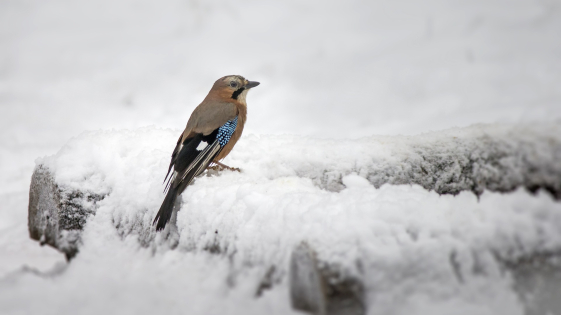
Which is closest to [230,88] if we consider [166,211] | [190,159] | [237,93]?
[237,93]

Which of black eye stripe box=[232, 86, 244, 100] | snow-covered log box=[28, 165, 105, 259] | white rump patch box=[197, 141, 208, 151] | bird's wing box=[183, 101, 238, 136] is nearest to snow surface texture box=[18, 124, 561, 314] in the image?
snow-covered log box=[28, 165, 105, 259]

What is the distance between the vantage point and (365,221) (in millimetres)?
1604

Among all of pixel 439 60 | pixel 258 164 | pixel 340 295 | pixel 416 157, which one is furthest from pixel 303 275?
pixel 439 60

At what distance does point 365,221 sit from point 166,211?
1.09 m

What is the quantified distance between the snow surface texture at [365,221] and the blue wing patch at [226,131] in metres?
0.20

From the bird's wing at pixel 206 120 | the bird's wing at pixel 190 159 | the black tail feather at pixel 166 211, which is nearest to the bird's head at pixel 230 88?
the bird's wing at pixel 206 120

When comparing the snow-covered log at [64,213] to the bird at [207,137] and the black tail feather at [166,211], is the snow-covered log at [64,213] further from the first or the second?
the black tail feather at [166,211]

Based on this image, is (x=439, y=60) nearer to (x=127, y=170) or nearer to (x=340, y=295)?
(x=127, y=170)

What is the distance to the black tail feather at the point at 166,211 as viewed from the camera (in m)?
2.22

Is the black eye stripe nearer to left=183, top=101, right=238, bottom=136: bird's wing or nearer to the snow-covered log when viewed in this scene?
left=183, top=101, right=238, bottom=136: bird's wing

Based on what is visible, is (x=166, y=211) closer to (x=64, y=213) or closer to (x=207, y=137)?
(x=207, y=137)

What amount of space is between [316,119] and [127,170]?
292cm

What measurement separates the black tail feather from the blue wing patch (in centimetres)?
49

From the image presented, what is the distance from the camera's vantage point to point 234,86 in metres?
3.10
